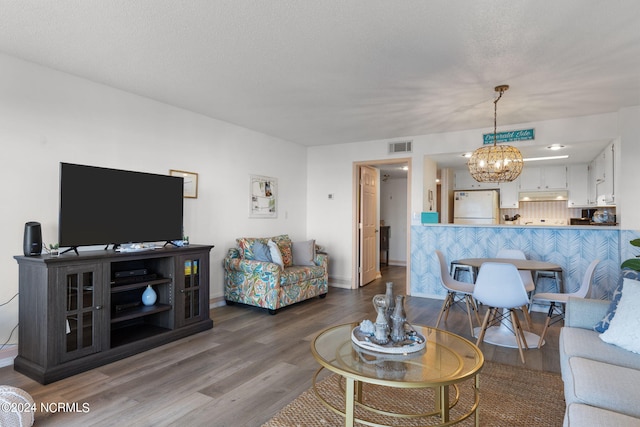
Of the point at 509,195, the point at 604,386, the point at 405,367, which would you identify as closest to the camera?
the point at 604,386

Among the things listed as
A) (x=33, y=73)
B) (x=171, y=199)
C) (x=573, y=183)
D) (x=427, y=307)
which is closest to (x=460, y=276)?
(x=427, y=307)

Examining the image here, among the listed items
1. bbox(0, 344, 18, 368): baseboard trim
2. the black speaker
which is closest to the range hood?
the black speaker

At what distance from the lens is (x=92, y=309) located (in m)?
2.83

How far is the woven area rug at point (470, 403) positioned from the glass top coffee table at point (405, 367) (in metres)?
0.09

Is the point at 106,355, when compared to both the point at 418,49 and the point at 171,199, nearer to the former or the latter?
the point at 171,199

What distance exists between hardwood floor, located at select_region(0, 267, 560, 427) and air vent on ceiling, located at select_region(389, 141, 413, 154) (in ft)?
8.77

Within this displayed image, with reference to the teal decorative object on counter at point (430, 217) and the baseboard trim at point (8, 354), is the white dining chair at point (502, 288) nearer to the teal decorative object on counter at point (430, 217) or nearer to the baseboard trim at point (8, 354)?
the teal decorative object on counter at point (430, 217)

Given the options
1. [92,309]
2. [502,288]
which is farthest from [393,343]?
[92,309]

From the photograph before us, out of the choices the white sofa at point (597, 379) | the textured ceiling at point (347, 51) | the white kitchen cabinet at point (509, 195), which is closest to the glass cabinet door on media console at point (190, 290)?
the textured ceiling at point (347, 51)

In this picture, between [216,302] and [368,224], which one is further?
[368,224]

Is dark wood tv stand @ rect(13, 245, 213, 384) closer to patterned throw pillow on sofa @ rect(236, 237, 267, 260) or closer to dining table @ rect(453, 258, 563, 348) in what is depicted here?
patterned throw pillow on sofa @ rect(236, 237, 267, 260)

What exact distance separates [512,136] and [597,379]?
12.8 ft

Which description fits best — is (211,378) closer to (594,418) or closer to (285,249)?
(594,418)

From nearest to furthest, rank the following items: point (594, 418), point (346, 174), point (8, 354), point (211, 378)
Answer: point (594, 418), point (211, 378), point (8, 354), point (346, 174)
